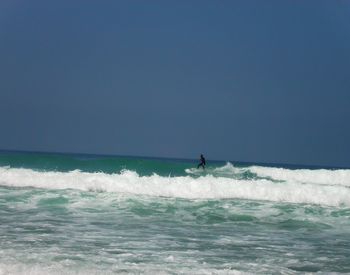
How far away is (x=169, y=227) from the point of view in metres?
10.1

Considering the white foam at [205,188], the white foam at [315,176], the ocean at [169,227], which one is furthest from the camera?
the white foam at [315,176]

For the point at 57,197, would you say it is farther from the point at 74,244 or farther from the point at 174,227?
the point at 74,244

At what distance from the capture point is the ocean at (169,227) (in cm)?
659

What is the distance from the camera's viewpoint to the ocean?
659cm

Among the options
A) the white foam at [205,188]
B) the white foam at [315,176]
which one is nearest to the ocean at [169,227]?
the white foam at [205,188]

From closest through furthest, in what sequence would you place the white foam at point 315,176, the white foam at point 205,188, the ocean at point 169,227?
the ocean at point 169,227, the white foam at point 205,188, the white foam at point 315,176

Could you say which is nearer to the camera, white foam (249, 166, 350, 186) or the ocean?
the ocean

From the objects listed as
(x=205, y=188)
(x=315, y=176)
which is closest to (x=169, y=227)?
(x=205, y=188)

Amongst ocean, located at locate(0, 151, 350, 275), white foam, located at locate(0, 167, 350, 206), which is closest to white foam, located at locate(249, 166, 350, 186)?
white foam, located at locate(0, 167, 350, 206)

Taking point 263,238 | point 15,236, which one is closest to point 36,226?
point 15,236

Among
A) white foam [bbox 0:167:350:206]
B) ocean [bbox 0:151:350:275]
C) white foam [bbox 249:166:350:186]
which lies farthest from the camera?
white foam [bbox 249:166:350:186]

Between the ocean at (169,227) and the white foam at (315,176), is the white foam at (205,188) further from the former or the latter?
the white foam at (315,176)

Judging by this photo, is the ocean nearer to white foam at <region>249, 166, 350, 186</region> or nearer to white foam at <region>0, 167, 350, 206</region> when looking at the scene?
white foam at <region>0, 167, 350, 206</region>

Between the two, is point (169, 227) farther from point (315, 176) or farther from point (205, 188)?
point (315, 176)
